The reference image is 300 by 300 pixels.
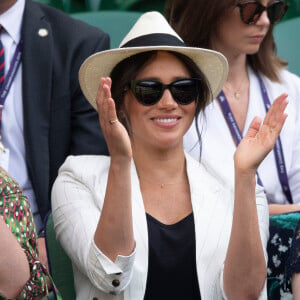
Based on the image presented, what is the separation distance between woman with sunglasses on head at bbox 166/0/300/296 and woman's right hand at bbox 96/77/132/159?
1.03 meters

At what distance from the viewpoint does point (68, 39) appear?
160 inches

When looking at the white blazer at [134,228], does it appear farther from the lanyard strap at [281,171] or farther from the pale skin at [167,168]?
the lanyard strap at [281,171]

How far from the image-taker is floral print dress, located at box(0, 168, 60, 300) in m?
2.77

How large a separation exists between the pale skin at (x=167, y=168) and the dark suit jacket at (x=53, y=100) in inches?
23.9

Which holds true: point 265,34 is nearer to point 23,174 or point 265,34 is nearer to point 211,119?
point 211,119

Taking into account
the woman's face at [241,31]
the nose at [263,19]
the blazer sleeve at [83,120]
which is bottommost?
the blazer sleeve at [83,120]

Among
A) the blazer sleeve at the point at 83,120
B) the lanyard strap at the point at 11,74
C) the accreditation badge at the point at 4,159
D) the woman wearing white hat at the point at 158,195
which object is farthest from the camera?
the blazer sleeve at the point at 83,120

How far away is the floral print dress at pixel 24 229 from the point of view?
2.77 metres

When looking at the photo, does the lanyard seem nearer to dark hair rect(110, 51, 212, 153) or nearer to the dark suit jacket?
the dark suit jacket

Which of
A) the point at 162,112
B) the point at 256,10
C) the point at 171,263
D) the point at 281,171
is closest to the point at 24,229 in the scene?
the point at 171,263

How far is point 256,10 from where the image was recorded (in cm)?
409

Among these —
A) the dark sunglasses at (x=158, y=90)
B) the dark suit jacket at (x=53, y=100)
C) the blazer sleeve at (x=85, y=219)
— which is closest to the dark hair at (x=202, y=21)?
the dark suit jacket at (x=53, y=100)

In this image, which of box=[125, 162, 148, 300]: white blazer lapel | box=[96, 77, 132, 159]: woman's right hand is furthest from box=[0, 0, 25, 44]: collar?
box=[96, 77, 132, 159]: woman's right hand

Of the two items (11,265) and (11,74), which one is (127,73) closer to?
(11,74)
